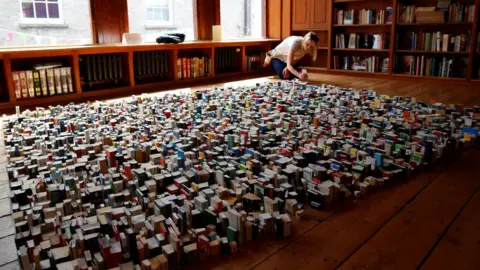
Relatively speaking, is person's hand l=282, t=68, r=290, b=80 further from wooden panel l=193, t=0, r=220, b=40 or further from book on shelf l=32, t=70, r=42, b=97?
book on shelf l=32, t=70, r=42, b=97

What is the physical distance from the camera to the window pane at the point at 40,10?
16.0 feet

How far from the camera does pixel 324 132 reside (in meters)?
2.51

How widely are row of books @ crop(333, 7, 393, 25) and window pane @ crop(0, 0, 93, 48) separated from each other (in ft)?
12.0

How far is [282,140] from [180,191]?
2.94 ft

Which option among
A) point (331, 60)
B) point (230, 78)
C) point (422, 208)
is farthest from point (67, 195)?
point (331, 60)

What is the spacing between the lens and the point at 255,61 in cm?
643

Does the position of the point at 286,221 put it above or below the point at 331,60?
below

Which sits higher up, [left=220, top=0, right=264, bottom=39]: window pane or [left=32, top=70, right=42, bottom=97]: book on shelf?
[left=220, top=0, right=264, bottom=39]: window pane

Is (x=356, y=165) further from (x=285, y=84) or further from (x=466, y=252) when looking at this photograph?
(x=285, y=84)

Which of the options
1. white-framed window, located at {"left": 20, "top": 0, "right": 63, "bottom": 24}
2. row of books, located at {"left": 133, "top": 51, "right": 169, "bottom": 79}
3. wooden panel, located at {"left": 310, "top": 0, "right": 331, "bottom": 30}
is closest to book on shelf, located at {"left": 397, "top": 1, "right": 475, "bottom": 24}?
wooden panel, located at {"left": 310, "top": 0, "right": 331, "bottom": 30}

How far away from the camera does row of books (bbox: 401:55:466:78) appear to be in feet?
17.1

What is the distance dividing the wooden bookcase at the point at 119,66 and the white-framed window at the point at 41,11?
2.66 feet

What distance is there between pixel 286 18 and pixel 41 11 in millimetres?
3737

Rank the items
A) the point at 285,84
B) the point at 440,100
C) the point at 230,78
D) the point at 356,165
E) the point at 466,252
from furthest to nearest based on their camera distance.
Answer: the point at 230,78 → the point at 285,84 → the point at 440,100 → the point at 356,165 → the point at 466,252
